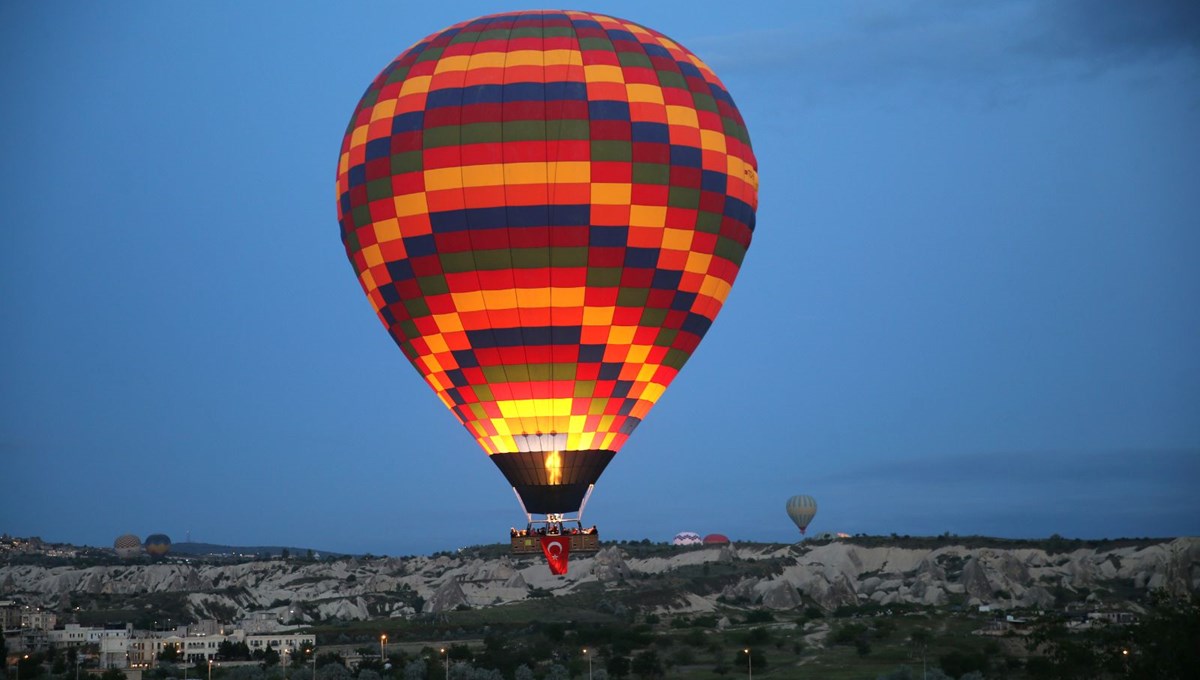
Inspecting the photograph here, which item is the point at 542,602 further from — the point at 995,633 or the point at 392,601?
the point at 995,633

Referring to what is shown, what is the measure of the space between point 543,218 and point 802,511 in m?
90.1

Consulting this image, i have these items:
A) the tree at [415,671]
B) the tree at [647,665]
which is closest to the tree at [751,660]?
the tree at [647,665]

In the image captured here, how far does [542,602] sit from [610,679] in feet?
126

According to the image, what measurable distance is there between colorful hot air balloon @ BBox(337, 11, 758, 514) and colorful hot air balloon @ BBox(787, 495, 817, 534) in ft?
282

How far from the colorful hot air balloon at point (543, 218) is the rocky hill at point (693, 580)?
55447 millimetres

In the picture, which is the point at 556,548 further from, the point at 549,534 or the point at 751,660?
the point at 751,660

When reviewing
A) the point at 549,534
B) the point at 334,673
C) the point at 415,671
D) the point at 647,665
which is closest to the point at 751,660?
the point at 647,665

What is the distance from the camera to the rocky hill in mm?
104125

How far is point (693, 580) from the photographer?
112000 millimetres

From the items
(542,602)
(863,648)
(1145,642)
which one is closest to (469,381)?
(1145,642)

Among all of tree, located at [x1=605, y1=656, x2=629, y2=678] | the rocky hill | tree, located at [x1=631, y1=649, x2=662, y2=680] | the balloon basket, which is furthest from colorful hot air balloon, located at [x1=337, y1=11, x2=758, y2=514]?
the rocky hill

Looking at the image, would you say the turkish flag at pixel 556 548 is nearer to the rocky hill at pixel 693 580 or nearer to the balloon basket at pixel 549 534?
the balloon basket at pixel 549 534

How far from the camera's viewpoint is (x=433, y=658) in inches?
3027

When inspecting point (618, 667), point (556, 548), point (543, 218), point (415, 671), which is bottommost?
point (618, 667)
